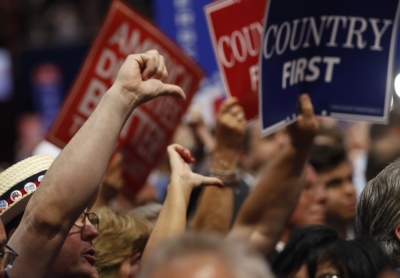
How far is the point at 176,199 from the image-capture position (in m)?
3.29

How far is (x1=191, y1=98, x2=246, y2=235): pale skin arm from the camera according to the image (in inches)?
153

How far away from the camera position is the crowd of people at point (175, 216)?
2049 millimetres

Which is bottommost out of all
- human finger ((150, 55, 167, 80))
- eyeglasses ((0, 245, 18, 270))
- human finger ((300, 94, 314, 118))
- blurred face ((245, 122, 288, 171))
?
blurred face ((245, 122, 288, 171))

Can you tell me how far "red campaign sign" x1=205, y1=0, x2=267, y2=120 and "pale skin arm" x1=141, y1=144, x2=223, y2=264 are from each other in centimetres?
84

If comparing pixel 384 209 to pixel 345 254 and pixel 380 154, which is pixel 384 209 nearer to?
pixel 345 254

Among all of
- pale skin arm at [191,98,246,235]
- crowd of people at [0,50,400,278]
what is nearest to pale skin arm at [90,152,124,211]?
crowd of people at [0,50,400,278]

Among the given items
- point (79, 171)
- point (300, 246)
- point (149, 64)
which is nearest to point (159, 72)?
point (149, 64)

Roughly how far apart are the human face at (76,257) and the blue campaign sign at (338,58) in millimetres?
1248

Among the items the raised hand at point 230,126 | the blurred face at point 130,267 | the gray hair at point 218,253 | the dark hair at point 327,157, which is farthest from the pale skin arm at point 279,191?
the gray hair at point 218,253

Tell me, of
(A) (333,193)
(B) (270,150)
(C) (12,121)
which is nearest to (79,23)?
(C) (12,121)

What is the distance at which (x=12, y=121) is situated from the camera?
13.2 meters

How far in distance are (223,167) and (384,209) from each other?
3.79ft

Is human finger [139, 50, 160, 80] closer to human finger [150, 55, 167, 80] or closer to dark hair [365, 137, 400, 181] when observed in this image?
human finger [150, 55, 167, 80]

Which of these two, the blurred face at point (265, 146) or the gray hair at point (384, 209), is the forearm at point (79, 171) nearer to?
the gray hair at point (384, 209)
